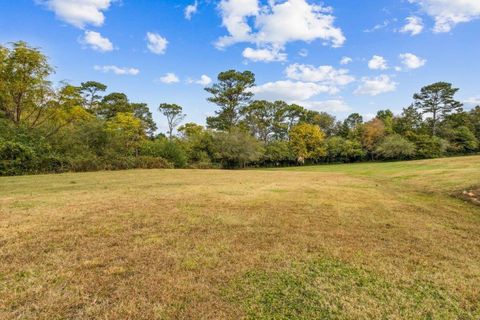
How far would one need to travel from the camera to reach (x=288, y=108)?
155ft

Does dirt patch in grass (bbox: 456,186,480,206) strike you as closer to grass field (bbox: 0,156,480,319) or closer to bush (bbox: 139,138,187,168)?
grass field (bbox: 0,156,480,319)

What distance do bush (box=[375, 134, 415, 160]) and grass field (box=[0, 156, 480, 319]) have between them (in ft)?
117

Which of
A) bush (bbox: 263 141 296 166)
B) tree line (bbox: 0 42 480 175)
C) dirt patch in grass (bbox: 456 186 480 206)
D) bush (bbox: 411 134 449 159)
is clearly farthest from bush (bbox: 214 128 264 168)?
dirt patch in grass (bbox: 456 186 480 206)

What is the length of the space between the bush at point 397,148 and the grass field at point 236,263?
1404 inches

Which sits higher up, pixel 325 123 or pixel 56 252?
pixel 325 123

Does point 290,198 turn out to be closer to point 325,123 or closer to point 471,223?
point 471,223

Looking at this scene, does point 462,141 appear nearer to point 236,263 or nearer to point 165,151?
point 165,151

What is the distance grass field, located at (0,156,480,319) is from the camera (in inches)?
82.3

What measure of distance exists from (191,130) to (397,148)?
30.2 meters

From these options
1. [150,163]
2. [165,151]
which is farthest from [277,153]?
[150,163]

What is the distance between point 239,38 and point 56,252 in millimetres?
22883

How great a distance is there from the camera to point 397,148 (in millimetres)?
36531

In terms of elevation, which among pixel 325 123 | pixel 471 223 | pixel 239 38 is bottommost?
pixel 471 223

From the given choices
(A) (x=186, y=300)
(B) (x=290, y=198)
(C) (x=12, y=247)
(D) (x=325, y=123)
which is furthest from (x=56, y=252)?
(D) (x=325, y=123)
